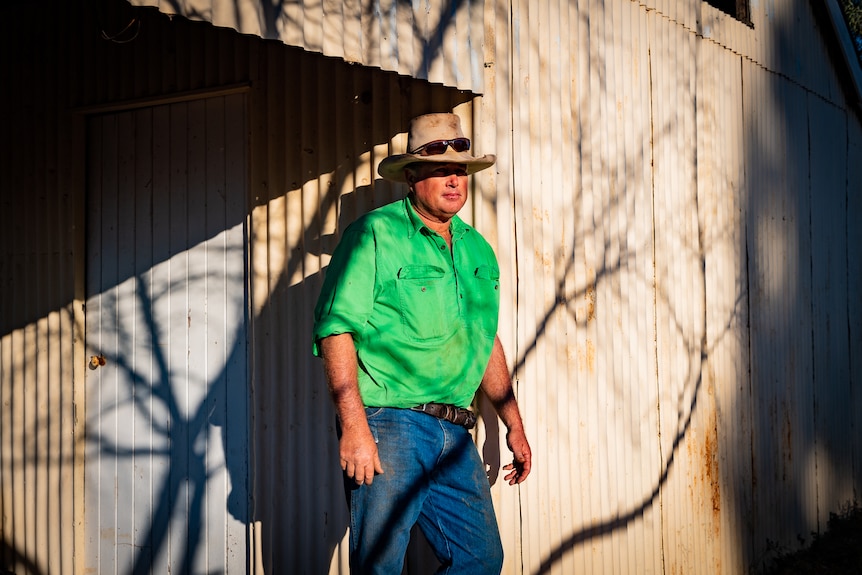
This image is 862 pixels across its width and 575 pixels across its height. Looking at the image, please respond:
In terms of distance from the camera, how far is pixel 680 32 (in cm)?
671

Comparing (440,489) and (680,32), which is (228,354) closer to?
(440,489)

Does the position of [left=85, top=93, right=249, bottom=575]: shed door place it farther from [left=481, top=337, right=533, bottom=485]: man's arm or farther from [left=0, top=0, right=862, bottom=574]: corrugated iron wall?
[left=481, top=337, right=533, bottom=485]: man's arm

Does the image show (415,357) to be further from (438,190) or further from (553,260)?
(553,260)

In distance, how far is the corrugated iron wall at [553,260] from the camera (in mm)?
4953

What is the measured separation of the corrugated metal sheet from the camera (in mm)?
3492

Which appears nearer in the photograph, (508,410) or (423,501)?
(423,501)

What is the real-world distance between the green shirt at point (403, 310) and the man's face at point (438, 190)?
2.5 inches

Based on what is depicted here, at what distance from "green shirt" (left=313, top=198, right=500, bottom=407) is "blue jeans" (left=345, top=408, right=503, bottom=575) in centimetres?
13

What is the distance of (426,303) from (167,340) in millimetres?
2225

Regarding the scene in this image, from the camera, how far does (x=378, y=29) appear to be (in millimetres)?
4051

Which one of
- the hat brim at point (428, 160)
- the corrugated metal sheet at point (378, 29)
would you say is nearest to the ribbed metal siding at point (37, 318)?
the hat brim at point (428, 160)

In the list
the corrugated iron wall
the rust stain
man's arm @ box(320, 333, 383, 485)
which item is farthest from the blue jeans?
the rust stain

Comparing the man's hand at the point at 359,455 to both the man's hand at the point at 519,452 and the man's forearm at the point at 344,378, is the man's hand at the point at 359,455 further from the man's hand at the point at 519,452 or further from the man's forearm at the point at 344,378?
the man's hand at the point at 519,452

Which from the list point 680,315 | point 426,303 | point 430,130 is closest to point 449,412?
point 426,303
